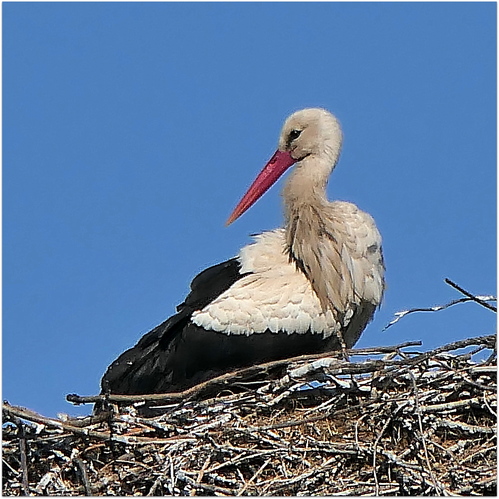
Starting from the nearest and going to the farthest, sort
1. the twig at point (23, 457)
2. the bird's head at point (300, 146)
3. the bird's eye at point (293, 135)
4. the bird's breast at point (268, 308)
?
1. the twig at point (23, 457)
2. the bird's breast at point (268, 308)
3. the bird's head at point (300, 146)
4. the bird's eye at point (293, 135)

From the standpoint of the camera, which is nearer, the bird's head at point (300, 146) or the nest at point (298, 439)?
the nest at point (298, 439)

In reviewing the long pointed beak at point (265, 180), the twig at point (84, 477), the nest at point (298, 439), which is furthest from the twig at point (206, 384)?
the long pointed beak at point (265, 180)

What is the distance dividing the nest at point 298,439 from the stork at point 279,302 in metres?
0.55

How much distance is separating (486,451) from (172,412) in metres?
1.31

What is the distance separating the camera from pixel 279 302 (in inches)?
227

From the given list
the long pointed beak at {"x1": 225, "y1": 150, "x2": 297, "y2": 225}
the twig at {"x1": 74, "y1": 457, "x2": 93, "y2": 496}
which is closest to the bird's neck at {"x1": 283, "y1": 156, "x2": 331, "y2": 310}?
the long pointed beak at {"x1": 225, "y1": 150, "x2": 297, "y2": 225}

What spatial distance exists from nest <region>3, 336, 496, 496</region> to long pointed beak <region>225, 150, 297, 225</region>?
149 centimetres

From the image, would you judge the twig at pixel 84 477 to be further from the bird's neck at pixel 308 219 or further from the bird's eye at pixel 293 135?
the bird's eye at pixel 293 135

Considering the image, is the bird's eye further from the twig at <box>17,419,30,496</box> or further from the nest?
the twig at <box>17,419,30,496</box>

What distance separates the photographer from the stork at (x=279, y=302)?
574 cm

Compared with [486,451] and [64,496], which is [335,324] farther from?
[64,496]

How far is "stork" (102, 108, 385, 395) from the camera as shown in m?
5.74

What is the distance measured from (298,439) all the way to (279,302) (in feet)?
3.08

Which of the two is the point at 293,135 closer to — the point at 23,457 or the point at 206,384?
the point at 206,384
